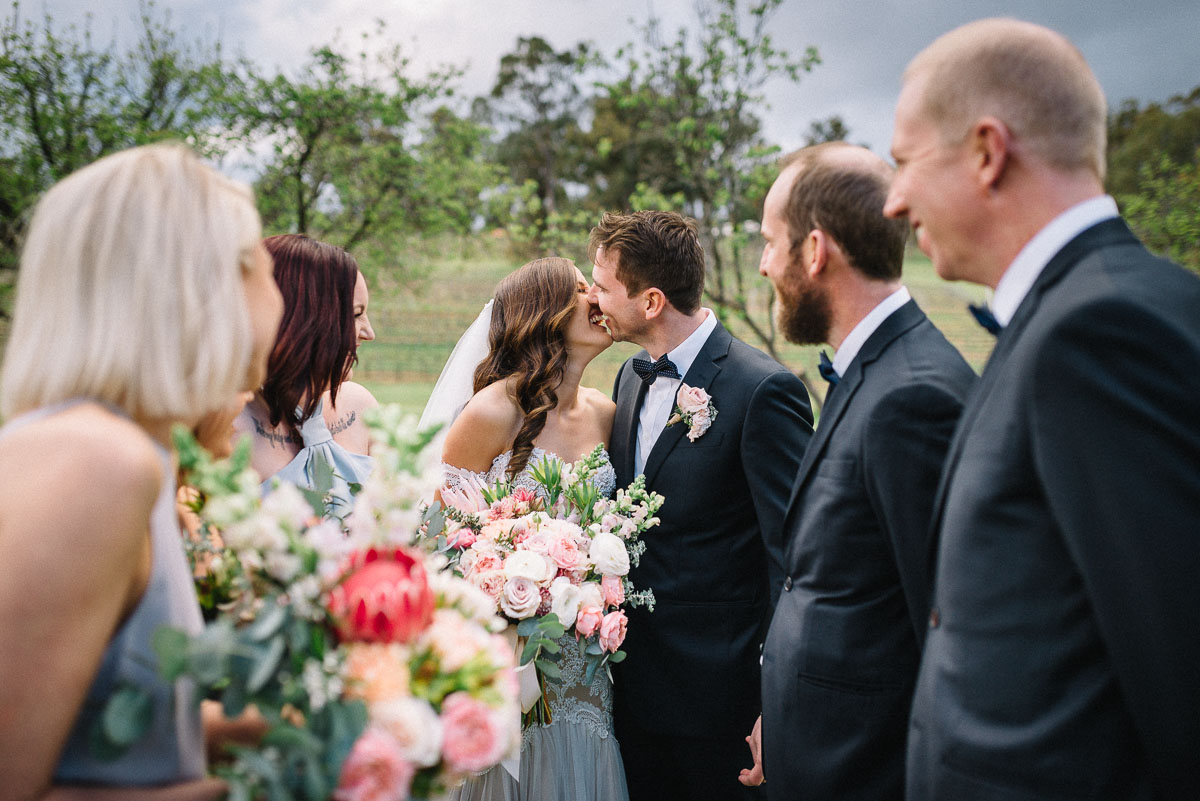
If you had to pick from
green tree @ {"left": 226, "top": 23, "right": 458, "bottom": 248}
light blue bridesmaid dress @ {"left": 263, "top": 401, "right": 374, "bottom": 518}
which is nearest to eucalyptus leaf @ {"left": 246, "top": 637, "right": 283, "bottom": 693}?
light blue bridesmaid dress @ {"left": 263, "top": 401, "right": 374, "bottom": 518}

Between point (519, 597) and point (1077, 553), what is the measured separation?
1787 mm

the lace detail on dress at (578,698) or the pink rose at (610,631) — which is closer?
the pink rose at (610,631)

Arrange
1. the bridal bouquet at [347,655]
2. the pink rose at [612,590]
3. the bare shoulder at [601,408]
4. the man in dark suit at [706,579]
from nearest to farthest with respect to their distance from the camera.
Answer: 1. the bridal bouquet at [347,655]
2. the pink rose at [612,590]
3. the man in dark suit at [706,579]
4. the bare shoulder at [601,408]

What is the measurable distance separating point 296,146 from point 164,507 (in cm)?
1271

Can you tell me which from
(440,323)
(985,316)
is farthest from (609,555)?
(440,323)

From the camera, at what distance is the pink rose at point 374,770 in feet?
4.12

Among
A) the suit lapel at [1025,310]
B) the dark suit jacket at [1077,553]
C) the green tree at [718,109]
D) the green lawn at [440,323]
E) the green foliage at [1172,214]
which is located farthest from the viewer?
the green lawn at [440,323]

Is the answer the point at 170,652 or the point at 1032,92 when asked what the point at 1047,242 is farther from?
the point at 170,652

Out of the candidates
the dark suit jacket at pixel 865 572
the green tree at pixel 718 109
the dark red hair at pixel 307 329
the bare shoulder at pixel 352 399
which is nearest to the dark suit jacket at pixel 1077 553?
the dark suit jacket at pixel 865 572

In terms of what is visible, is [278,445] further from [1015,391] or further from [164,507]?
[1015,391]

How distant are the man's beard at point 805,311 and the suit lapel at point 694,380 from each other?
72cm

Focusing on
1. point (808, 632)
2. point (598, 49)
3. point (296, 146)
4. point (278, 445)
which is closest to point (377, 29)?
point (296, 146)

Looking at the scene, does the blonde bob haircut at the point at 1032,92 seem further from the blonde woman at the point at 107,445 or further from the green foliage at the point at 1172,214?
the green foliage at the point at 1172,214

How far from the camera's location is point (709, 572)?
10.6 feet
